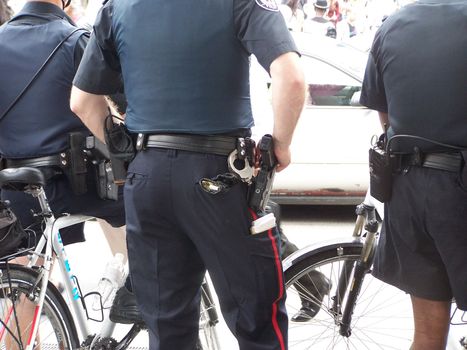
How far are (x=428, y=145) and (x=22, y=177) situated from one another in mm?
1578

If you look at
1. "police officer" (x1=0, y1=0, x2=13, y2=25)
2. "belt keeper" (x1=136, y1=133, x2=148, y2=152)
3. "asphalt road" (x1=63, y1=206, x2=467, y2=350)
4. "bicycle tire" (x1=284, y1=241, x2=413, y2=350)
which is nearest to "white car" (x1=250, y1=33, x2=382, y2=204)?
"asphalt road" (x1=63, y1=206, x2=467, y2=350)

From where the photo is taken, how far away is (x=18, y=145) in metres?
2.72

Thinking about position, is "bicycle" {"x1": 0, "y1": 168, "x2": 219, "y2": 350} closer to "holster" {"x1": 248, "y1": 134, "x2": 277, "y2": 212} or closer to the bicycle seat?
the bicycle seat

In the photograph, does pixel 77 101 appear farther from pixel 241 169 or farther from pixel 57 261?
pixel 57 261

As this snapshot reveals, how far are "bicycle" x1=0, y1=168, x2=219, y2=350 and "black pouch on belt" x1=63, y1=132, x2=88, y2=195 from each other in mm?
141

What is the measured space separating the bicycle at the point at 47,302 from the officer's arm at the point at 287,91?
1030mm

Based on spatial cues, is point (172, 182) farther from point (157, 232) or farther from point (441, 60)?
point (441, 60)

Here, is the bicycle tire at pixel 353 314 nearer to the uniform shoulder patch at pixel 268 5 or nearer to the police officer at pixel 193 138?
the police officer at pixel 193 138

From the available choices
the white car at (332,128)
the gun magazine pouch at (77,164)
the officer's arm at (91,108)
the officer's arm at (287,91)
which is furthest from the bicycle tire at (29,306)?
the white car at (332,128)

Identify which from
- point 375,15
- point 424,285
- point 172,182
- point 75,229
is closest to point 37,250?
point 75,229

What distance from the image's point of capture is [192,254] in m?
2.14

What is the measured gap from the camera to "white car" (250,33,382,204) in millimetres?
5172

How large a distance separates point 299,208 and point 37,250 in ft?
11.6

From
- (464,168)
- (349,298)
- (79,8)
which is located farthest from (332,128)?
(464,168)
